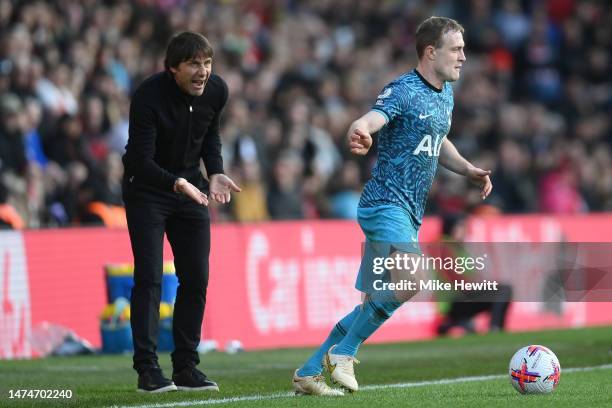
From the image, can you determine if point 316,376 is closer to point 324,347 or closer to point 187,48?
point 324,347

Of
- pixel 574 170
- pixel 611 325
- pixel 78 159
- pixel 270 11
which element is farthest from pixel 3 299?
pixel 574 170

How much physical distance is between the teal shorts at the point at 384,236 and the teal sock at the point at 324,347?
248 millimetres

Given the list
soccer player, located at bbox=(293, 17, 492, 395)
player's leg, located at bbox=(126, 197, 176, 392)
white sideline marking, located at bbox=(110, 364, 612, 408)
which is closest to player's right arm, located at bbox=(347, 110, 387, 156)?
soccer player, located at bbox=(293, 17, 492, 395)

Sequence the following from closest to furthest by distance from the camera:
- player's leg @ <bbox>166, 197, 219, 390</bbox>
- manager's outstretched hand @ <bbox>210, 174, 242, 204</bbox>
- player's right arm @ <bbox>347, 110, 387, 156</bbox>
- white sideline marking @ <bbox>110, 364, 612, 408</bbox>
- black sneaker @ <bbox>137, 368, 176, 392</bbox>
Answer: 1. player's right arm @ <bbox>347, 110, 387, 156</bbox>
2. white sideline marking @ <bbox>110, 364, 612, 408</bbox>
3. black sneaker @ <bbox>137, 368, 176, 392</bbox>
4. manager's outstretched hand @ <bbox>210, 174, 242, 204</bbox>
5. player's leg @ <bbox>166, 197, 219, 390</bbox>

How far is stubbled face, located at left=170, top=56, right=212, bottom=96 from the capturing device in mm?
8477

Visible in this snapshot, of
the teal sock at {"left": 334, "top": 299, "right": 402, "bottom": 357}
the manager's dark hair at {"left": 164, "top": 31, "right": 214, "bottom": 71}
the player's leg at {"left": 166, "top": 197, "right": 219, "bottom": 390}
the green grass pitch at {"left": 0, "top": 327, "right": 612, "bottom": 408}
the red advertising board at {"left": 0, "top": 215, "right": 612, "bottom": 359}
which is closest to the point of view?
the green grass pitch at {"left": 0, "top": 327, "right": 612, "bottom": 408}

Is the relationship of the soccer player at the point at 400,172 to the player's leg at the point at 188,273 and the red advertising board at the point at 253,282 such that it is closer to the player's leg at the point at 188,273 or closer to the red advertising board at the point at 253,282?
the player's leg at the point at 188,273

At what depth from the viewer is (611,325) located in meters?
18.8

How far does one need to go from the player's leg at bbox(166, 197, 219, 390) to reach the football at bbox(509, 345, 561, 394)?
6.77ft

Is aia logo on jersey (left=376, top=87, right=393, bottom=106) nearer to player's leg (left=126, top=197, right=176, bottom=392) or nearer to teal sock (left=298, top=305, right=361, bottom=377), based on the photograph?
teal sock (left=298, top=305, right=361, bottom=377)

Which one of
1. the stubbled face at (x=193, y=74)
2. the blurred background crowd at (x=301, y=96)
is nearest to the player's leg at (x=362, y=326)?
the stubbled face at (x=193, y=74)

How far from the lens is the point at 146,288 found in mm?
8664

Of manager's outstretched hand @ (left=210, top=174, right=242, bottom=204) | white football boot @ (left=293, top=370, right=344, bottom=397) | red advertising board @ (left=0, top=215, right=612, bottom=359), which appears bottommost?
red advertising board @ (left=0, top=215, right=612, bottom=359)

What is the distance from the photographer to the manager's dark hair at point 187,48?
8.43 m
